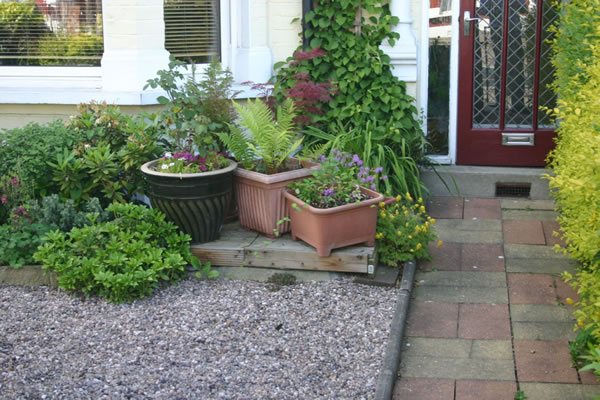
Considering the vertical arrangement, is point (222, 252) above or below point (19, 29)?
below

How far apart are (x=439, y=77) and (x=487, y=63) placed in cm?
43

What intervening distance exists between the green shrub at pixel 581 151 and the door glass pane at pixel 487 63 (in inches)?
20.9

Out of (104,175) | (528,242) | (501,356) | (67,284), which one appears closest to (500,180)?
(528,242)

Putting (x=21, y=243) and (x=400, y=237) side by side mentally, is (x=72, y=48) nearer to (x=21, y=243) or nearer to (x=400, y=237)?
(x=21, y=243)

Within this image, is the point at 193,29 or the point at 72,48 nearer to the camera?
the point at 72,48

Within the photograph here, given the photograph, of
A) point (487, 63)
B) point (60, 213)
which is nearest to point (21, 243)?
point (60, 213)

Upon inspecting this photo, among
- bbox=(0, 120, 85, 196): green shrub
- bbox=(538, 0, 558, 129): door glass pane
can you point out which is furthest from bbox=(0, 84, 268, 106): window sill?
bbox=(538, 0, 558, 129): door glass pane

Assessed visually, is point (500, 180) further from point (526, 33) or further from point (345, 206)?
point (345, 206)

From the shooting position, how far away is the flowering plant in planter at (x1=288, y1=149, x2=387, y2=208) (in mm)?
4969

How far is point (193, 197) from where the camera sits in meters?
5.02

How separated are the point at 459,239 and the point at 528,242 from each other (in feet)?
1.62

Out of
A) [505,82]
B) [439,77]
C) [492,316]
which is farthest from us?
[439,77]

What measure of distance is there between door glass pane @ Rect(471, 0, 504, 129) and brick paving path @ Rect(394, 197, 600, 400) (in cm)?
99

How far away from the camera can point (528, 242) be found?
223 inches
